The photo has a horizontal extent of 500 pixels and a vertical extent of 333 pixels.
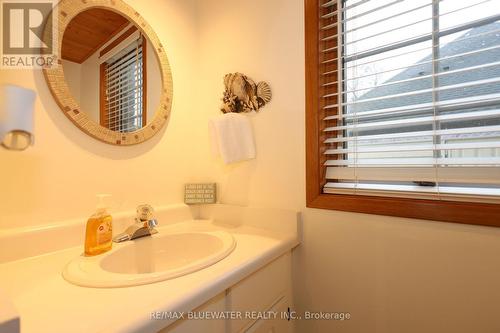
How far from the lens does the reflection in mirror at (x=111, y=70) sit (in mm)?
838

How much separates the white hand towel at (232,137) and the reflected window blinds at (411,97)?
32cm

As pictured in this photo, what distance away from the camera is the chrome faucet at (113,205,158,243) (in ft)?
2.84

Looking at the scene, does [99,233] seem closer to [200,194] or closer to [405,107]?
[200,194]

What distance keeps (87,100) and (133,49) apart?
32 centimetres

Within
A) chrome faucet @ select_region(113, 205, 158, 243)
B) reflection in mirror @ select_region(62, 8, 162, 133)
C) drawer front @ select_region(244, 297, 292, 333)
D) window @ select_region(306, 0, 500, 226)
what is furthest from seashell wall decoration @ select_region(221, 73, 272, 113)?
drawer front @ select_region(244, 297, 292, 333)

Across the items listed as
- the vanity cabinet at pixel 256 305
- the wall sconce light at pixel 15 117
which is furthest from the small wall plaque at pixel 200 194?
the wall sconce light at pixel 15 117

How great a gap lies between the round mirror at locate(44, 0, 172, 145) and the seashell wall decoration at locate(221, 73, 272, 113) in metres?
0.28

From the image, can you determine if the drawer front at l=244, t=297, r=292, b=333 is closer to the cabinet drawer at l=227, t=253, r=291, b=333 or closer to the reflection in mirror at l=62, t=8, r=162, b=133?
the cabinet drawer at l=227, t=253, r=291, b=333

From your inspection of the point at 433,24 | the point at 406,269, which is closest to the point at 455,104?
the point at 433,24

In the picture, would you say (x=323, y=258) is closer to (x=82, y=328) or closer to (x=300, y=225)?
(x=300, y=225)

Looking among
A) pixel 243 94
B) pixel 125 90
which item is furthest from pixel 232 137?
pixel 125 90

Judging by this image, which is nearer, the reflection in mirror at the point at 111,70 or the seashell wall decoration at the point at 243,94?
the reflection in mirror at the point at 111,70

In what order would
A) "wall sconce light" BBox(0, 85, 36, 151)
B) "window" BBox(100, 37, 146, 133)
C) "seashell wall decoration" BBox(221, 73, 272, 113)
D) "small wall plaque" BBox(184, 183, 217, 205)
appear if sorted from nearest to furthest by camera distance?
"wall sconce light" BBox(0, 85, 36, 151)
"window" BBox(100, 37, 146, 133)
"seashell wall decoration" BBox(221, 73, 272, 113)
"small wall plaque" BBox(184, 183, 217, 205)

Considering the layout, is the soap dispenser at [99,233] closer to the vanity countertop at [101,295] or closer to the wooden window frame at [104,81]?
the vanity countertop at [101,295]
